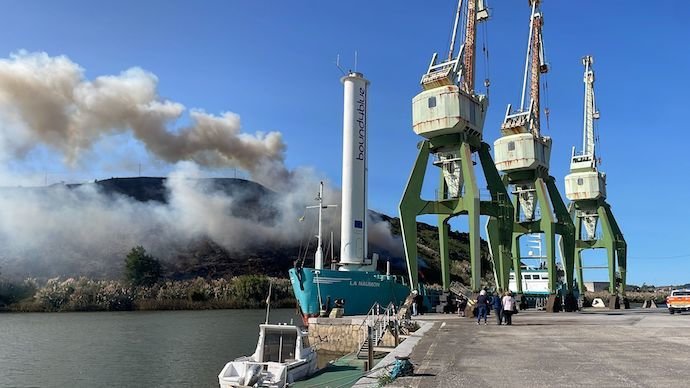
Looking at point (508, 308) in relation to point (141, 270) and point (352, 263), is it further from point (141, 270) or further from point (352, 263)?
point (141, 270)

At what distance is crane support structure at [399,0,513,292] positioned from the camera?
5078cm

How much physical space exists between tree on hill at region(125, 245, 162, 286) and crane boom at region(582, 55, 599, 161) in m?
79.7

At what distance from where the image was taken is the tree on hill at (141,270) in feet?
339

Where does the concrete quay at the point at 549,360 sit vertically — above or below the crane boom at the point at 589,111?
below

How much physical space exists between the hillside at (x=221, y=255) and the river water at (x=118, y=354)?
206ft

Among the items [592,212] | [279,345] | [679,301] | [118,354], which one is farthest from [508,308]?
[592,212]

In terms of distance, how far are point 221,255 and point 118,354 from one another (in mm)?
101741

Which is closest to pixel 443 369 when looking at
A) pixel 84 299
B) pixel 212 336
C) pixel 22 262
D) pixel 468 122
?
pixel 212 336

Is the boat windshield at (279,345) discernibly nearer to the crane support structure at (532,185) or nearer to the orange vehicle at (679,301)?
the orange vehicle at (679,301)

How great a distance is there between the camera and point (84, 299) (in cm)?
9188

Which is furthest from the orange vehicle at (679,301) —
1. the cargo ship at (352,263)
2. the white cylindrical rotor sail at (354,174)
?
the white cylindrical rotor sail at (354,174)

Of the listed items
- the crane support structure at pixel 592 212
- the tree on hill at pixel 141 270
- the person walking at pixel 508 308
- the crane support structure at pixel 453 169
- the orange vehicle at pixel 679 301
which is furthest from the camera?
the tree on hill at pixel 141 270

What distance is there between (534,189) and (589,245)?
82.8ft

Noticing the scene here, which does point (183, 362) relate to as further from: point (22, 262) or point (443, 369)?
point (22, 262)
